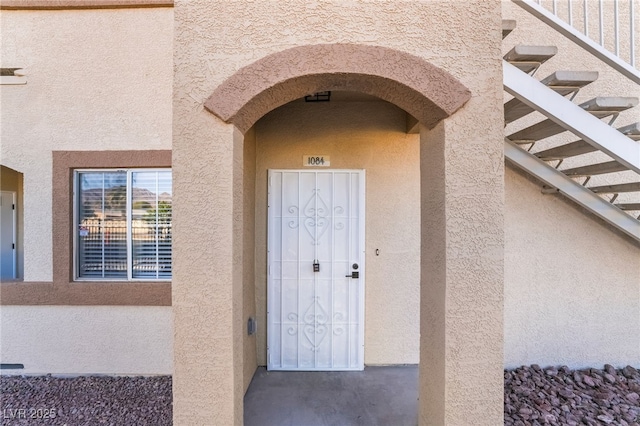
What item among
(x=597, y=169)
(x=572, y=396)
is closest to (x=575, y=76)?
(x=597, y=169)

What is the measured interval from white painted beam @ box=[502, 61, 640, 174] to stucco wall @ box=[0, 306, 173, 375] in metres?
5.32

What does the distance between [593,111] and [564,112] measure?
1.71ft

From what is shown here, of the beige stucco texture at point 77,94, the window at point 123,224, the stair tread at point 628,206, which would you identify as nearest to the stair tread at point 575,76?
the stair tread at point 628,206

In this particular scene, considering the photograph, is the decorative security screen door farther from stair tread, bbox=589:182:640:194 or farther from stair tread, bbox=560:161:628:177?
Answer: stair tread, bbox=589:182:640:194

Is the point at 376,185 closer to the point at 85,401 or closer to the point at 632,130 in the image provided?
the point at 632,130

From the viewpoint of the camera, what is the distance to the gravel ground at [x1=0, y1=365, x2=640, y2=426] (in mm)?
3655

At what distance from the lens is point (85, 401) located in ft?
13.4

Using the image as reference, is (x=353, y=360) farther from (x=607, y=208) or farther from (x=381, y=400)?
(x=607, y=208)

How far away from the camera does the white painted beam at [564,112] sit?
10.4ft

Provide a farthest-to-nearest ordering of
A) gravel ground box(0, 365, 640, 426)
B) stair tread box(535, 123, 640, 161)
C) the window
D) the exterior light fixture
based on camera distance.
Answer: the window, the exterior light fixture, gravel ground box(0, 365, 640, 426), stair tread box(535, 123, 640, 161)

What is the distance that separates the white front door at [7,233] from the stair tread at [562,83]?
9.69 metres

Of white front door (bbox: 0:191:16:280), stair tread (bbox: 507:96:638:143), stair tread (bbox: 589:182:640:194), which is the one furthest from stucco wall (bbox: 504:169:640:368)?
white front door (bbox: 0:191:16:280)

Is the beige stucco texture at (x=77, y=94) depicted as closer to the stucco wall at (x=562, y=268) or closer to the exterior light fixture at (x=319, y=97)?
the exterior light fixture at (x=319, y=97)

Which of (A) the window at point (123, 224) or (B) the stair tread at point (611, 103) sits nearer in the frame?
(B) the stair tread at point (611, 103)
